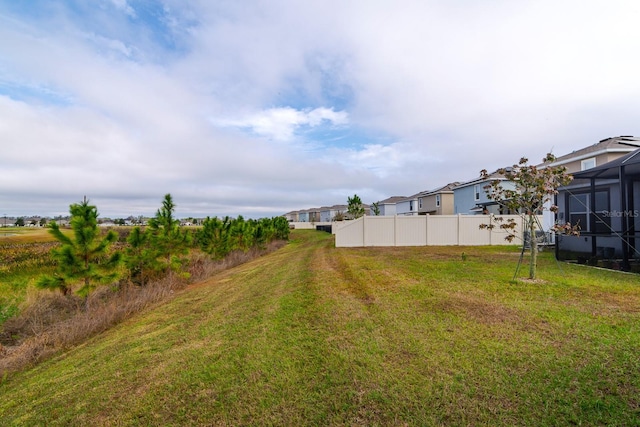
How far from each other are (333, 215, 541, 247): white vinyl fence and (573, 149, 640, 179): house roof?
868 centimetres

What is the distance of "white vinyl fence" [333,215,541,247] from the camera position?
18484 mm

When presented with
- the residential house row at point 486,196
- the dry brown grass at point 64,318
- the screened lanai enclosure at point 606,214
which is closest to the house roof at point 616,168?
the screened lanai enclosure at point 606,214

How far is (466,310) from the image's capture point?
523 centimetres

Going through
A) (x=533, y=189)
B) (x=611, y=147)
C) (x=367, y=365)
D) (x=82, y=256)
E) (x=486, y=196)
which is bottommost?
(x=367, y=365)

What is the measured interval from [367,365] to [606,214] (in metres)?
12.1

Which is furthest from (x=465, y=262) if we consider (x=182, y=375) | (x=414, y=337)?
(x=182, y=375)

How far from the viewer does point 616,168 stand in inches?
352

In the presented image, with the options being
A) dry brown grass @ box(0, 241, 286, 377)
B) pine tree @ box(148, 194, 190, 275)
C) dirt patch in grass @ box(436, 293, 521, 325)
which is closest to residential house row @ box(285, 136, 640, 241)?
dirt patch in grass @ box(436, 293, 521, 325)

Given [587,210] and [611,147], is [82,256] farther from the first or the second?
[611,147]

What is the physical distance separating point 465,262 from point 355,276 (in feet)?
14.5

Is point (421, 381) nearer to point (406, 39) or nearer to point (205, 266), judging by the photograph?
point (406, 39)

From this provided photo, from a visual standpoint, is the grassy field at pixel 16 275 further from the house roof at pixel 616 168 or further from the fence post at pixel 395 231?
the fence post at pixel 395 231

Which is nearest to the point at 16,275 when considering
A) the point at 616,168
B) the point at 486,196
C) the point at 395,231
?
the point at 395,231

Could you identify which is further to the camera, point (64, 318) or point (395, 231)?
point (395, 231)
